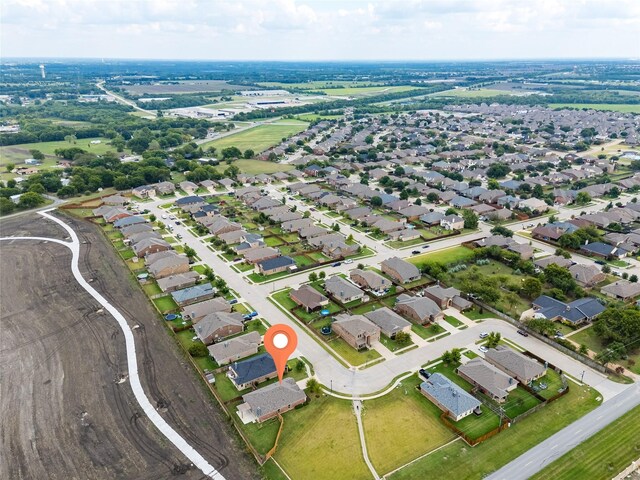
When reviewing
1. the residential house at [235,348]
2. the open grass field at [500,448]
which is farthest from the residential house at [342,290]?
the open grass field at [500,448]

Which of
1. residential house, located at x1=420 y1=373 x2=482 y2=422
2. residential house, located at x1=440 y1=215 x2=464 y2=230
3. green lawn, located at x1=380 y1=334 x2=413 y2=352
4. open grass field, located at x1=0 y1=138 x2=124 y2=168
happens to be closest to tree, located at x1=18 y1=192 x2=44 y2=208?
open grass field, located at x1=0 y1=138 x2=124 y2=168

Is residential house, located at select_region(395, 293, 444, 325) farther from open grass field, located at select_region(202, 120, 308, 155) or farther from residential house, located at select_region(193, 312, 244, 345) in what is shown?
open grass field, located at select_region(202, 120, 308, 155)

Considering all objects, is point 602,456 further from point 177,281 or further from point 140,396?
point 177,281

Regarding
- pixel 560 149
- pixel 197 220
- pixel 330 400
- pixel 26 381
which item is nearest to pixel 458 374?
pixel 330 400

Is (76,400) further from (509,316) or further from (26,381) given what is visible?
(509,316)

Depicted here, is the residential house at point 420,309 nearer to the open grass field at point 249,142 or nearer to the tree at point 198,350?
the tree at point 198,350

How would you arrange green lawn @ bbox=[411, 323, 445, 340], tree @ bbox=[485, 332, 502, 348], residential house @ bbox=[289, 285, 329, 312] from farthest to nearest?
residential house @ bbox=[289, 285, 329, 312]
green lawn @ bbox=[411, 323, 445, 340]
tree @ bbox=[485, 332, 502, 348]
